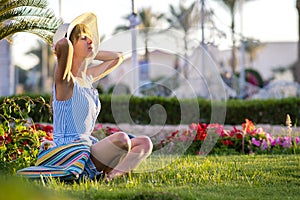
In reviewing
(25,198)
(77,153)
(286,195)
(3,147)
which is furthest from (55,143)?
(25,198)

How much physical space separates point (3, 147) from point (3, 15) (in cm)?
159

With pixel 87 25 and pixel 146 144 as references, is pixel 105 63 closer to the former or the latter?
pixel 87 25

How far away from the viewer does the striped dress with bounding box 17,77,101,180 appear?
4285 mm

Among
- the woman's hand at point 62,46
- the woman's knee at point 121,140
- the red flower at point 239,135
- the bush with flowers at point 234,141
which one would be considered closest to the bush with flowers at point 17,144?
the woman's knee at point 121,140

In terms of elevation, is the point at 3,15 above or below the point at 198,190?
above

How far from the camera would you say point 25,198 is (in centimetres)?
148

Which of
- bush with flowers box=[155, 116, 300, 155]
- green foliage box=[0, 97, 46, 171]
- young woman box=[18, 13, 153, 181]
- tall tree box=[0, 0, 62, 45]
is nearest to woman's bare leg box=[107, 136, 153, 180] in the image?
young woman box=[18, 13, 153, 181]

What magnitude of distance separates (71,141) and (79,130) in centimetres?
10

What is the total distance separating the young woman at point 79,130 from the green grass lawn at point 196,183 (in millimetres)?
146

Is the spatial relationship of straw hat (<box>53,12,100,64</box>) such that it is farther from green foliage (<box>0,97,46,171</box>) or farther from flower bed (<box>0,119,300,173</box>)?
flower bed (<box>0,119,300,173</box>)

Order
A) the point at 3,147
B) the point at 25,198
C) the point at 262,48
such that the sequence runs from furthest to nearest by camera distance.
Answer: the point at 262,48
the point at 3,147
the point at 25,198

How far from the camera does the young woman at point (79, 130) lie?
168 inches

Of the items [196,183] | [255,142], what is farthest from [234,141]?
[196,183]

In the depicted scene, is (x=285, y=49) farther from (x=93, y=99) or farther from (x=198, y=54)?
(x=93, y=99)
